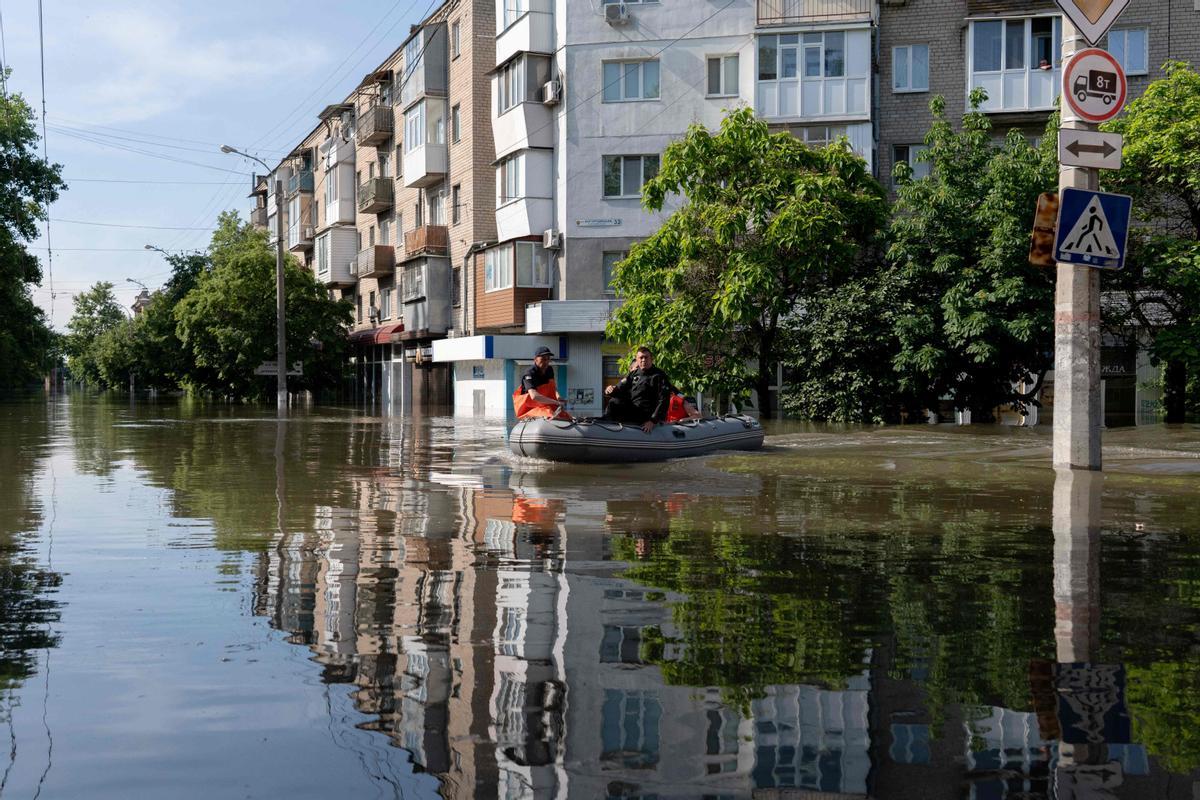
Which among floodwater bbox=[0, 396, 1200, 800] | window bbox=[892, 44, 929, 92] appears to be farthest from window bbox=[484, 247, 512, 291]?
floodwater bbox=[0, 396, 1200, 800]

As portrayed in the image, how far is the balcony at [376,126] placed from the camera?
59.8 m

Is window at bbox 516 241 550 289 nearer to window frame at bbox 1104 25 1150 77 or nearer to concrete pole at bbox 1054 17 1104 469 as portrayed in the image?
window frame at bbox 1104 25 1150 77

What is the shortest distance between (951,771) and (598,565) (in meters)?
4.41

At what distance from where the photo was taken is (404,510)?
1188 cm

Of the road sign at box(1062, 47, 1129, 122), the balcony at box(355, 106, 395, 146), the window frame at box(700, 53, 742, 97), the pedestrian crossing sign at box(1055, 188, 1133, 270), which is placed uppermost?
the balcony at box(355, 106, 395, 146)

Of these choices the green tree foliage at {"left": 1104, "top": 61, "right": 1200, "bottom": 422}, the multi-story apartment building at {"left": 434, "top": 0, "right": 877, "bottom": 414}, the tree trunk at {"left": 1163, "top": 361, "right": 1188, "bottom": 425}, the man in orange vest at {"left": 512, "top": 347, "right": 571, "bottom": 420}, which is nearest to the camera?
the man in orange vest at {"left": 512, "top": 347, "right": 571, "bottom": 420}

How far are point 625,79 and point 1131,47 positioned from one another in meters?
15.8

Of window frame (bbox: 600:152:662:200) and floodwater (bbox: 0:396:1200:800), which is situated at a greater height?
window frame (bbox: 600:152:662:200)

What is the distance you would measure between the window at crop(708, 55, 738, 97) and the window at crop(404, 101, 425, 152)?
15.0 metres

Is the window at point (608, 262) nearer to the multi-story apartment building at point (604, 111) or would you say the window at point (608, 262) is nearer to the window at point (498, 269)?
the multi-story apartment building at point (604, 111)

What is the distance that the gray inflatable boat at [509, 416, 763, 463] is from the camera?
704 inches

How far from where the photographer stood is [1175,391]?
31.4 metres

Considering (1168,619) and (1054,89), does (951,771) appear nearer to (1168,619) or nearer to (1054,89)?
(1168,619)

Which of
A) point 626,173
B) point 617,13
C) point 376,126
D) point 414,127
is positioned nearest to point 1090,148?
point 626,173
